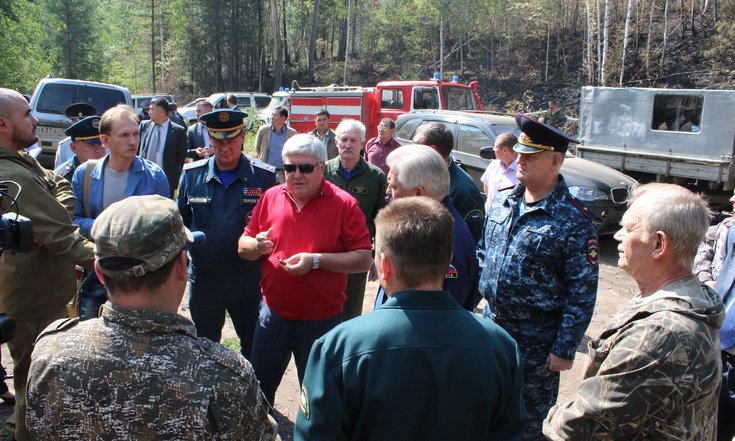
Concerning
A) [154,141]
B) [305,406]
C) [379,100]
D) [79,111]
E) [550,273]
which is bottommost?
[305,406]

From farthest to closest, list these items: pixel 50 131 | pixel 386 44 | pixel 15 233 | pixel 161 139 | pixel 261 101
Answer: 1. pixel 386 44
2. pixel 261 101
3. pixel 50 131
4. pixel 161 139
5. pixel 15 233

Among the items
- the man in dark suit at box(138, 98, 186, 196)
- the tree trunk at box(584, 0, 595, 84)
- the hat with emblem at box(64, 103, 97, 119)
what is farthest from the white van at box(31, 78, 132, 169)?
the tree trunk at box(584, 0, 595, 84)

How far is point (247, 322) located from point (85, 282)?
994mm

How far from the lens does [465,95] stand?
14.0m

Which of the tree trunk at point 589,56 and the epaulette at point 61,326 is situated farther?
the tree trunk at point 589,56

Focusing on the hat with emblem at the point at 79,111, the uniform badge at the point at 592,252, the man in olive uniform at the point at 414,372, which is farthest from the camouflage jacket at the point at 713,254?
the hat with emblem at the point at 79,111

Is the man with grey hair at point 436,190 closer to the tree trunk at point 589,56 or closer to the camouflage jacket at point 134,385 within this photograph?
the camouflage jacket at point 134,385

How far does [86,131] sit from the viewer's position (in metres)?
4.22

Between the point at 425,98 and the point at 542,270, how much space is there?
37.4 ft

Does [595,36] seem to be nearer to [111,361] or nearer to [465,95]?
[465,95]

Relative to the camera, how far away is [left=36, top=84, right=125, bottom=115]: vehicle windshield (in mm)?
11648

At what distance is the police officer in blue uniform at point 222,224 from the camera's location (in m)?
3.47

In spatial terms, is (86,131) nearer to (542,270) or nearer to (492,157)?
(542,270)

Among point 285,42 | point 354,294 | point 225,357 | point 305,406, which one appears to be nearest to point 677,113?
point 354,294
